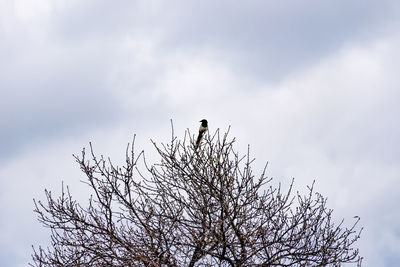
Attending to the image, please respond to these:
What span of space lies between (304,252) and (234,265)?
1.39m

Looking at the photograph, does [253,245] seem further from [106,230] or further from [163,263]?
[106,230]

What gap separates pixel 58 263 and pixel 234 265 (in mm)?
3358

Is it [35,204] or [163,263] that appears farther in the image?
[35,204]

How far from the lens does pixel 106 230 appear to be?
12.5m

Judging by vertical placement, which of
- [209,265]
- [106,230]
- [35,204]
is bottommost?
[209,265]

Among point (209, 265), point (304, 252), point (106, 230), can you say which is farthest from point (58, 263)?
point (304, 252)

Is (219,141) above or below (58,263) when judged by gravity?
above

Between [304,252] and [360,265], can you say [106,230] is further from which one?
[360,265]

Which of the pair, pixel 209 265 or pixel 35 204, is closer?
pixel 209 265

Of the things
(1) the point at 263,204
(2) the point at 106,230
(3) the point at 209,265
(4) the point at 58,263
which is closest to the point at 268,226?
(1) the point at 263,204

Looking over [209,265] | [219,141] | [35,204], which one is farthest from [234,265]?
→ [35,204]

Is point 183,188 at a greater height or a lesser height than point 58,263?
greater

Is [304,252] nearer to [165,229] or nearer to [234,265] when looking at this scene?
[234,265]

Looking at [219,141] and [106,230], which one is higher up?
[219,141]
